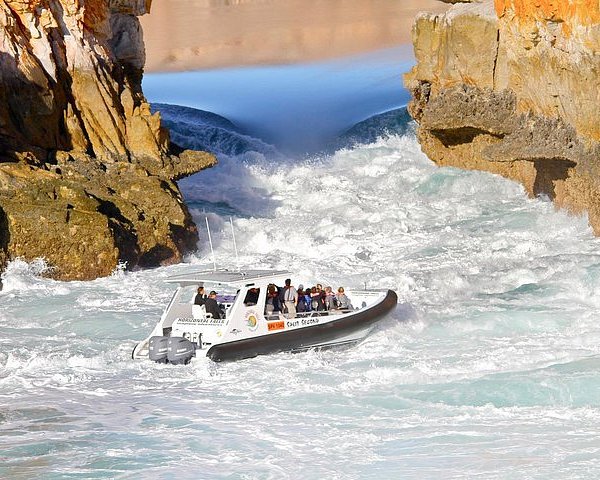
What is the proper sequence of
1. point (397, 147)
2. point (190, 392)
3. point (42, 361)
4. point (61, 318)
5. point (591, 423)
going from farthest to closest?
point (397, 147) < point (61, 318) < point (42, 361) < point (190, 392) < point (591, 423)

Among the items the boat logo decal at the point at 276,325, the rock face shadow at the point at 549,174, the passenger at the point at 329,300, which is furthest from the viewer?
the rock face shadow at the point at 549,174

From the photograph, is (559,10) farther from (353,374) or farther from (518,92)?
(353,374)

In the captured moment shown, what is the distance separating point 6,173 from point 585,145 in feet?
38.3

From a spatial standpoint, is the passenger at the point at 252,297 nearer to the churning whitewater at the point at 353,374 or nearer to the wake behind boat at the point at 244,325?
the wake behind boat at the point at 244,325

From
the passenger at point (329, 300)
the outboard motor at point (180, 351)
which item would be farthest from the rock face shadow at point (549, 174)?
the outboard motor at point (180, 351)

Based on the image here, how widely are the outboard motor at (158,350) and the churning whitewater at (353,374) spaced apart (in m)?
0.19

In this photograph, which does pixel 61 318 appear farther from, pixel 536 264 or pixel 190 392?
pixel 536 264

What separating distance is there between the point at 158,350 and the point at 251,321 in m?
1.45

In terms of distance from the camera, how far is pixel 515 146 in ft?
90.5

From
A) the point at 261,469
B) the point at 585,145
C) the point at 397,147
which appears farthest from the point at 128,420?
the point at 397,147

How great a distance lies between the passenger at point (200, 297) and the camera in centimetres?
1983

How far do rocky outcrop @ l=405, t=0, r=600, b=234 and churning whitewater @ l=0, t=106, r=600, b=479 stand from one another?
1803mm

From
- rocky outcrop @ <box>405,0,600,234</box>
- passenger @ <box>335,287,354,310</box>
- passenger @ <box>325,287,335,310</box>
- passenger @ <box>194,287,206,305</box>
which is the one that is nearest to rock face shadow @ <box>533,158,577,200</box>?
rocky outcrop @ <box>405,0,600,234</box>

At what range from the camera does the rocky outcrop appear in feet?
82.9
